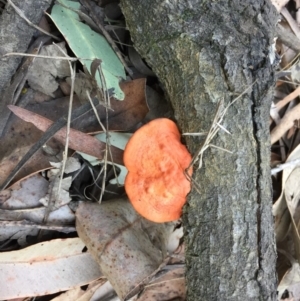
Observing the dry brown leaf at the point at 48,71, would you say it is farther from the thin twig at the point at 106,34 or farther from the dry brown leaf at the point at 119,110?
the thin twig at the point at 106,34

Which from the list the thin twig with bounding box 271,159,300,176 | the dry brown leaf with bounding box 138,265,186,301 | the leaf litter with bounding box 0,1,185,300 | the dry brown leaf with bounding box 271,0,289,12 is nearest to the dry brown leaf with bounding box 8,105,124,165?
the leaf litter with bounding box 0,1,185,300

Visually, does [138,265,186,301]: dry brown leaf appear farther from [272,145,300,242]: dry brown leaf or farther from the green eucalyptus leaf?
the green eucalyptus leaf

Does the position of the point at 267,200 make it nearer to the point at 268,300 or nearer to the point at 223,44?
the point at 268,300

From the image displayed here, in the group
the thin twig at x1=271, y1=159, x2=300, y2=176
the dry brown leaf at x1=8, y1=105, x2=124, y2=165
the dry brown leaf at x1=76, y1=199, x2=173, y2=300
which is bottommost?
the thin twig at x1=271, y1=159, x2=300, y2=176

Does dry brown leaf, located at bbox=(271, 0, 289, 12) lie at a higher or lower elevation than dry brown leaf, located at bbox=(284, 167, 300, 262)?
higher

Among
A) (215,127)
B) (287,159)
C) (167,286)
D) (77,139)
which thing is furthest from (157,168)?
(287,159)

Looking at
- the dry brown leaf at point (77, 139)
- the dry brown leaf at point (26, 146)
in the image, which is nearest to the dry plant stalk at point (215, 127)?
the dry brown leaf at point (77, 139)
